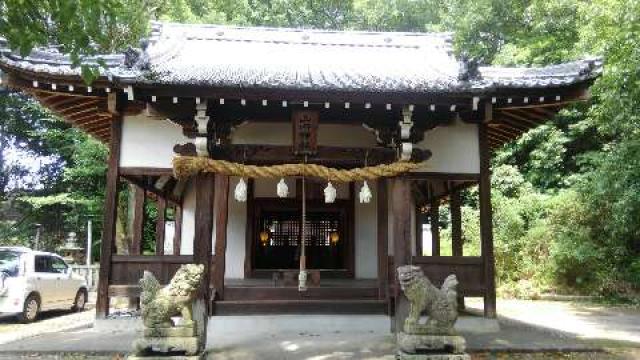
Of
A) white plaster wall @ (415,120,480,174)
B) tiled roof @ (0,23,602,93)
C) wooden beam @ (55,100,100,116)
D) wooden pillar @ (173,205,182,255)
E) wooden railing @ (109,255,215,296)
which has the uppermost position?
tiled roof @ (0,23,602,93)

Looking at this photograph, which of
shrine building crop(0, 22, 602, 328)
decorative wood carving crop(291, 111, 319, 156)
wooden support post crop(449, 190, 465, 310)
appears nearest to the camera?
shrine building crop(0, 22, 602, 328)

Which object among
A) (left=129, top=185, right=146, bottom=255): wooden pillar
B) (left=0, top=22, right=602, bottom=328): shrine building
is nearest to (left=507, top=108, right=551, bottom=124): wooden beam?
(left=0, top=22, right=602, bottom=328): shrine building

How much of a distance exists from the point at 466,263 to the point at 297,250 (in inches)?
174

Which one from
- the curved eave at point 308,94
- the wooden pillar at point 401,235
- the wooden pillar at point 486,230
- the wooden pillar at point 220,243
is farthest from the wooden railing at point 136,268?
the wooden pillar at point 486,230

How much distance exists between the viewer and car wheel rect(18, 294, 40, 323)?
11609 millimetres

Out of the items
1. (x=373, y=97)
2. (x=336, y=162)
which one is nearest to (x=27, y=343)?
(x=336, y=162)

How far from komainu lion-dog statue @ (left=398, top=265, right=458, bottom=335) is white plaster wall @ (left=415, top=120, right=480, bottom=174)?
3107 millimetres

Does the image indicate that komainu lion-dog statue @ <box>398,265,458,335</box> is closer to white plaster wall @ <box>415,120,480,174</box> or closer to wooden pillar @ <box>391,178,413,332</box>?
wooden pillar @ <box>391,178,413,332</box>

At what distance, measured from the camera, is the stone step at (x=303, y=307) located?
29.5ft

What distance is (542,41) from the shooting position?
21.2 metres

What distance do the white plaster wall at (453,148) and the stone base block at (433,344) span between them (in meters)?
3.53

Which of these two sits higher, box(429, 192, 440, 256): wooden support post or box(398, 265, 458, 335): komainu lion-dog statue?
box(429, 192, 440, 256): wooden support post

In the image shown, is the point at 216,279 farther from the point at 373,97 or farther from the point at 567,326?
the point at 567,326

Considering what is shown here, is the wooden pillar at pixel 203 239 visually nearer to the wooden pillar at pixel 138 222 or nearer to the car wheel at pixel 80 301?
the wooden pillar at pixel 138 222
